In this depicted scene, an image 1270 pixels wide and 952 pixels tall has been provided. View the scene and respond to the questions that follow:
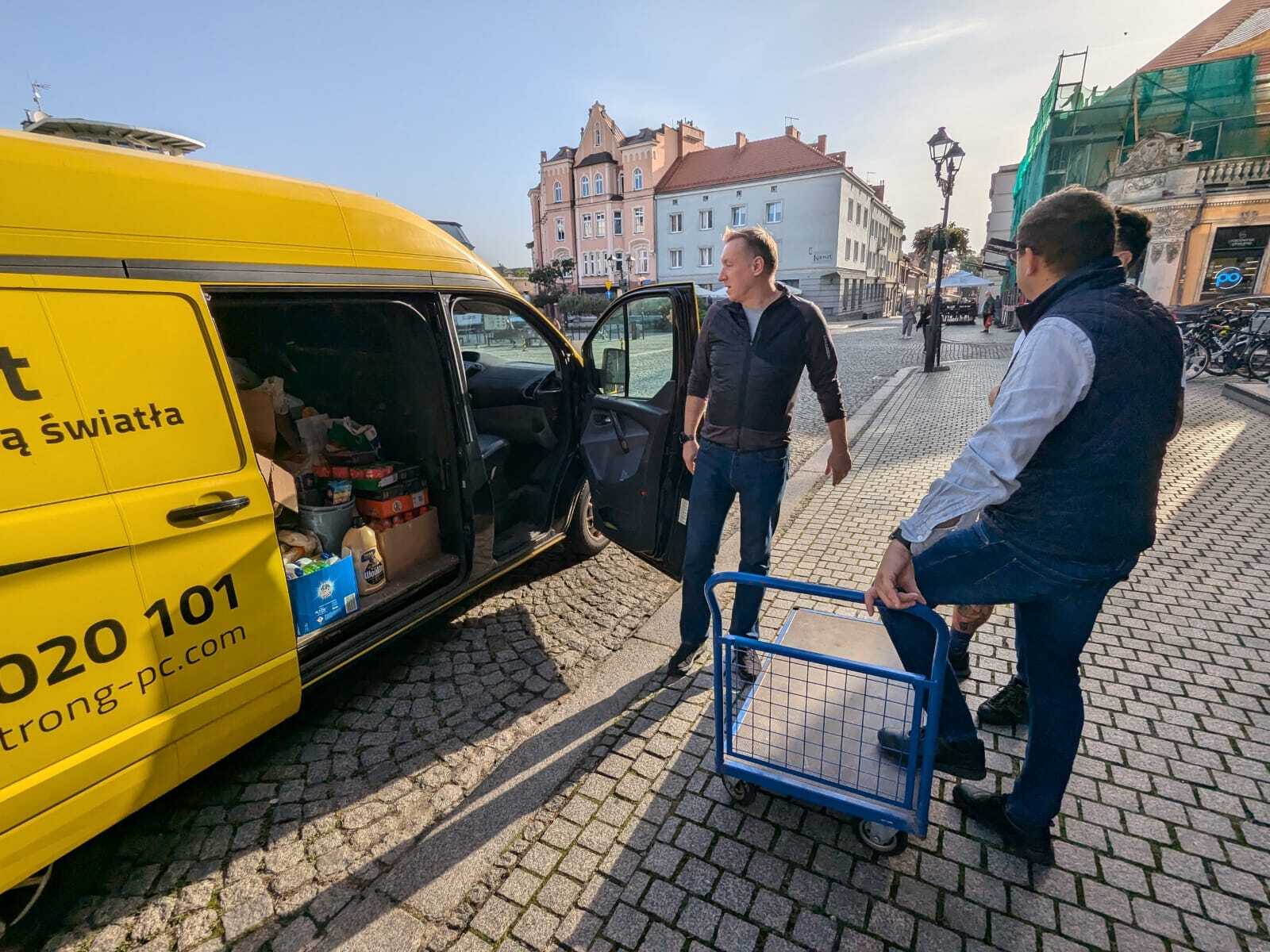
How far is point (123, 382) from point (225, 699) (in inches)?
46.0

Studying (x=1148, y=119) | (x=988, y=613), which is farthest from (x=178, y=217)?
(x=1148, y=119)

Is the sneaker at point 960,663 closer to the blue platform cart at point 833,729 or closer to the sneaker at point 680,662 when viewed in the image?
the blue platform cart at point 833,729

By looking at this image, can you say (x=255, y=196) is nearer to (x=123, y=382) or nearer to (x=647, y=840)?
(x=123, y=382)

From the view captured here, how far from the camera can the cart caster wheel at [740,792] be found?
2385mm

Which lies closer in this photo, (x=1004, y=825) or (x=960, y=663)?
(x=1004, y=825)

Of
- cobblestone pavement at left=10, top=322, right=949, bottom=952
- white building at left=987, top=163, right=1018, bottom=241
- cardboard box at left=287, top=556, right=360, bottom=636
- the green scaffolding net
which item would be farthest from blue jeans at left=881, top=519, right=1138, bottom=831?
white building at left=987, top=163, right=1018, bottom=241

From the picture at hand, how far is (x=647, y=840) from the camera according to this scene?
2258mm

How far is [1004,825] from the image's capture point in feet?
7.21

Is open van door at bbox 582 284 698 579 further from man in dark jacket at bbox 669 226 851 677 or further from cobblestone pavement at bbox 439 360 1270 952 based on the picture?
cobblestone pavement at bbox 439 360 1270 952

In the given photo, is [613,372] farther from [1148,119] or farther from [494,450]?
[1148,119]

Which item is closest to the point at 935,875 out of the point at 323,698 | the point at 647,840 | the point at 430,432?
the point at 647,840

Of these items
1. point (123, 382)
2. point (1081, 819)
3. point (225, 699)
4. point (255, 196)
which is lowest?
point (1081, 819)

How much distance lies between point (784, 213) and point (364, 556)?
4734 centimetres

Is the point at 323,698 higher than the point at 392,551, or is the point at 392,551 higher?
the point at 392,551
